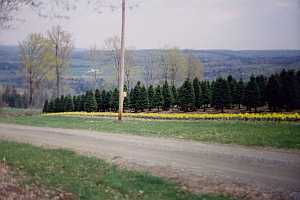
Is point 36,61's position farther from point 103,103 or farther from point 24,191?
point 24,191

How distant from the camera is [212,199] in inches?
305

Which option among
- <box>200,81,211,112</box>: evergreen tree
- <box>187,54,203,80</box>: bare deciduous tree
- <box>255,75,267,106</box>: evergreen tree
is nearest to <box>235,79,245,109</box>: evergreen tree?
<box>255,75,267,106</box>: evergreen tree

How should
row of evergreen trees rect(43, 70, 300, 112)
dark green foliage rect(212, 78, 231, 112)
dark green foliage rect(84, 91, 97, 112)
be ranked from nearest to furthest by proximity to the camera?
row of evergreen trees rect(43, 70, 300, 112), dark green foliage rect(212, 78, 231, 112), dark green foliage rect(84, 91, 97, 112)

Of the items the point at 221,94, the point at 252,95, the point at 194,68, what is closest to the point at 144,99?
the point at 221,94

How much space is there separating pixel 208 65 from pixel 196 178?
4315 cm

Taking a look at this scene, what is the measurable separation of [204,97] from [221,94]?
2958 millimetres

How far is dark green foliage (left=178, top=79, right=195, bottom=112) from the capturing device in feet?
113

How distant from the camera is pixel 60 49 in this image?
3850 centimetres

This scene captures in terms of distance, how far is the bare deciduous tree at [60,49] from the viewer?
118 ft

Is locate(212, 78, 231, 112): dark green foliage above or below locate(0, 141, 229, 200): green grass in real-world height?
above

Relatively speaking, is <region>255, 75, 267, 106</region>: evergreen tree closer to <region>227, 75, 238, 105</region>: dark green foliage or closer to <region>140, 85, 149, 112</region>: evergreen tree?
<region>227, 75, 238, 105</region>: dark green foliage

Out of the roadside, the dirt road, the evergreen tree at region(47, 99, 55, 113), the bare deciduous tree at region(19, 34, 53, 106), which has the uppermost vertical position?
the bare deciduous tree at region(19, 34, 53, 106)

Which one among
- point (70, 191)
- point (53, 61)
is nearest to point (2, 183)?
point (70, 191)

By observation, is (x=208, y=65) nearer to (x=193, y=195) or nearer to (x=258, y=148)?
(x=258, y=148)
